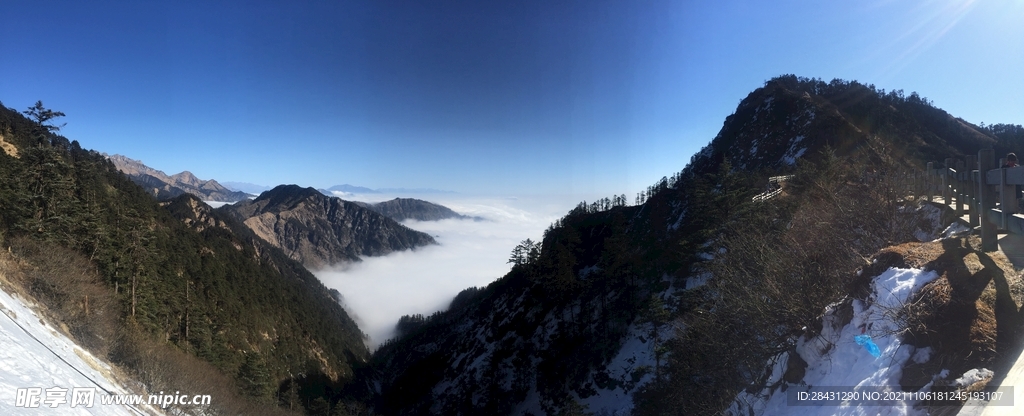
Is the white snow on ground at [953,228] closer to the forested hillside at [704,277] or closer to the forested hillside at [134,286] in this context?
the forested hillside at [704,277]

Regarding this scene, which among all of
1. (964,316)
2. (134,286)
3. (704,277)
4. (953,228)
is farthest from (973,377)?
(134,286)

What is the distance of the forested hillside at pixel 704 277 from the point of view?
1250cm

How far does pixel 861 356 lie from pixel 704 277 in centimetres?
3024

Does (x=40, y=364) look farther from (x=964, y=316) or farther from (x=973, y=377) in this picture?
(x=964, y=316)

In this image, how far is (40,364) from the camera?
12484 mm

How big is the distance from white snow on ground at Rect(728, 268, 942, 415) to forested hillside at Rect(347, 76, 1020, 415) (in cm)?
97

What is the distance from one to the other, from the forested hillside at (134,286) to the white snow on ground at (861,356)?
97.0 ft

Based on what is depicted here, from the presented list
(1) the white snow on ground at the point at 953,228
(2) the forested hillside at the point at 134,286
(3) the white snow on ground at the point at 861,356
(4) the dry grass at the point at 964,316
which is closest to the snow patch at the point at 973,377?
(4) the dry grass at the point at 964,316

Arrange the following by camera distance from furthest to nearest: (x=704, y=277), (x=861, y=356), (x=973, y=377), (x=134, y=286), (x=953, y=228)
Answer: (x=134, y=286) → (x=704, y=277) → (x=953, y=228) → (x=861, y=356) → (x=973, y=377)

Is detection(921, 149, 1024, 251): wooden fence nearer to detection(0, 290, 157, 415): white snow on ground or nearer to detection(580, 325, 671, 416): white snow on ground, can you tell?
detection(0, 290, 157, 415): white snow on ground

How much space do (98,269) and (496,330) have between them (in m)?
52.8

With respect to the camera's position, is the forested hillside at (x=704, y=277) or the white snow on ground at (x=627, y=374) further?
the white snow on ground at (x=627, y=374)

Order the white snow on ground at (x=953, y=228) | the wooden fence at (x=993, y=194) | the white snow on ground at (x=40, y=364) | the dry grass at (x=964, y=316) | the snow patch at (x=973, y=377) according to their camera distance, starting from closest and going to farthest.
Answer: the snow patch at (x=973, y=377) → the dry grass at (x=964, y=316) → the wooden fence at (x=993, y=194) → the white snow on ground at (x=40, y=364) → the white snow on ground at (x=953, y=228)

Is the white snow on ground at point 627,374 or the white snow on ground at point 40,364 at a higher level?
the white snow on ground at point 40,364
